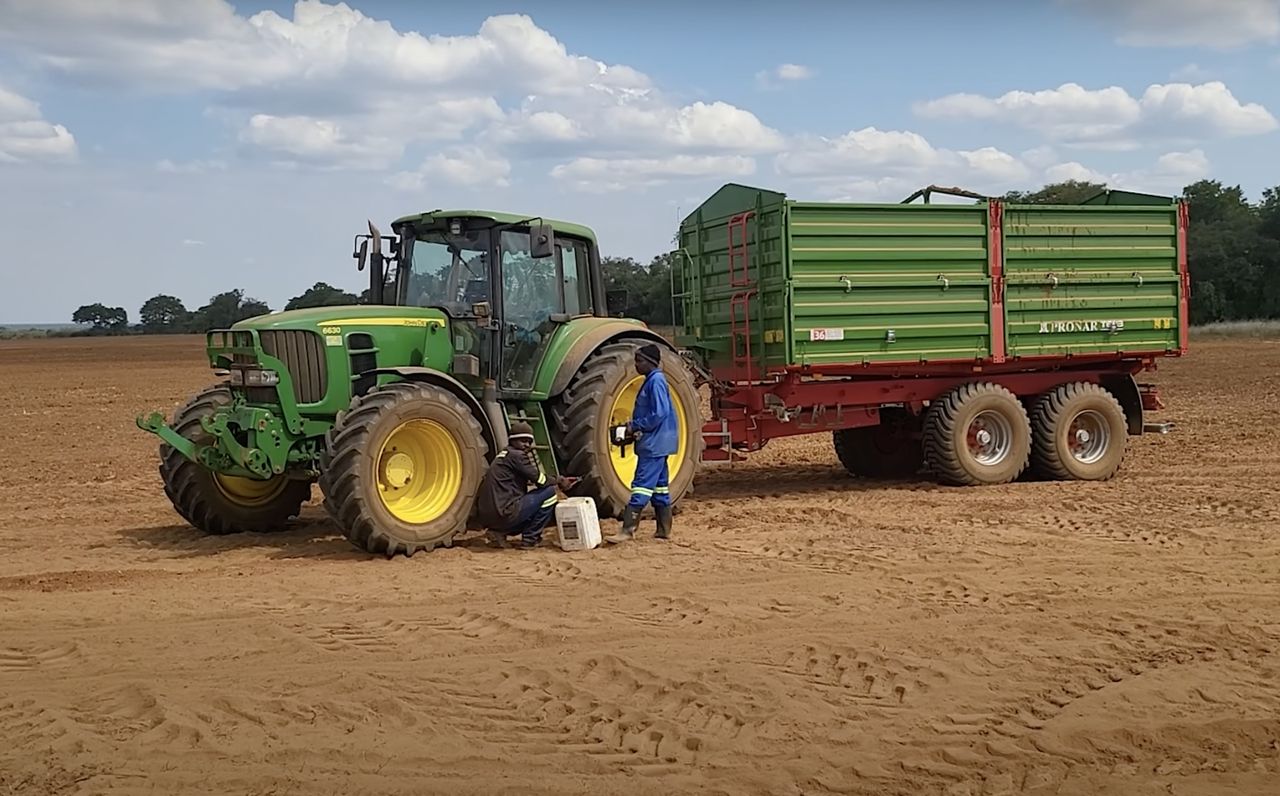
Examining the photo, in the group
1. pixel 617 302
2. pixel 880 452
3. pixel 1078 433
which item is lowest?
pixel 880 452

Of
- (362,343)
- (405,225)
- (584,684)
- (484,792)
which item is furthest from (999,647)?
(405,225)

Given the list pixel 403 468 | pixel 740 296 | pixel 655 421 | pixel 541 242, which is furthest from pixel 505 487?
pixel 740 296

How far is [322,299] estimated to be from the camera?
11.4 m

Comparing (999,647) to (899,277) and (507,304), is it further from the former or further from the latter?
(899,277)

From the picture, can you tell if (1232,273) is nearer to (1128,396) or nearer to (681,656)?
(1128,396)

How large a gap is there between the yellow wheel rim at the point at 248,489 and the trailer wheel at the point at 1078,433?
268 inches

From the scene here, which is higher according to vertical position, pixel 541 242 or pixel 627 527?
pixel 541 242

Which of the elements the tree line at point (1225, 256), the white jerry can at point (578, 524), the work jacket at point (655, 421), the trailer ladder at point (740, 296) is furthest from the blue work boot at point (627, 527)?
the tree line at point (1225, 256)

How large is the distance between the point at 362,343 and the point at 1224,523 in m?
6.20

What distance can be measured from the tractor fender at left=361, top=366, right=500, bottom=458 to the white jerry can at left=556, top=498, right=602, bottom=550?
0.75m

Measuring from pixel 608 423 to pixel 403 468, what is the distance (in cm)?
169

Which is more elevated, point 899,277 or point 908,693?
point 899,277

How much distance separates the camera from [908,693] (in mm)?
5223

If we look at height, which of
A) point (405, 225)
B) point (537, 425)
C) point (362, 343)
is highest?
point (405, 225)
